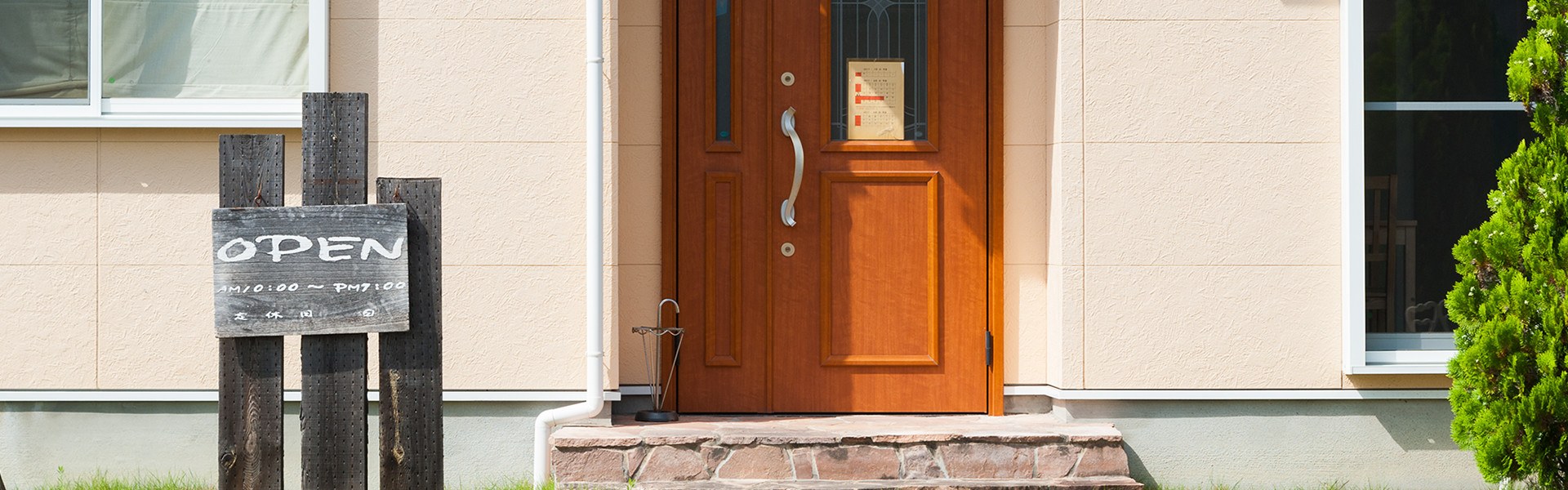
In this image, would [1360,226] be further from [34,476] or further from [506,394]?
[34,476]

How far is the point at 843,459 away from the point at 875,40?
1.83 meters

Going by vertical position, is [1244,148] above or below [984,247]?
above

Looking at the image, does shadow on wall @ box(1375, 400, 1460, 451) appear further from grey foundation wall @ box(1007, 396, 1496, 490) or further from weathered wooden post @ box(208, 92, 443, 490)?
weathered wooden post @ box(208, 92, 443, 490)

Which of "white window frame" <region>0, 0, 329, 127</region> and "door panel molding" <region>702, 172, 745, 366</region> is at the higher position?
"white window frame" <region>0, 0, 329, 127</region>

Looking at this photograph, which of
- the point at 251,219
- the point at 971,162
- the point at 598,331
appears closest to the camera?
the point at 251,219

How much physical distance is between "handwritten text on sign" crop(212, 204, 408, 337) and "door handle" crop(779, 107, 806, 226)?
196 cm

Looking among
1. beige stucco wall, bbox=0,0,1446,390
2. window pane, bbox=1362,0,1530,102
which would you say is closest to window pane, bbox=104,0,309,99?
beige stucco wall, bbox=0,0,1446,390

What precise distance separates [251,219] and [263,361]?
397 mm

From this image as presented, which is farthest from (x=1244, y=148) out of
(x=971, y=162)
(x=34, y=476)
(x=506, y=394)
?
(x=34, y=476)

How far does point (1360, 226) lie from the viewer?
172 inches

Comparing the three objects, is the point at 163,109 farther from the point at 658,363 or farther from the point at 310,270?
the point at 658,363

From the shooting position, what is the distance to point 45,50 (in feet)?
14.5

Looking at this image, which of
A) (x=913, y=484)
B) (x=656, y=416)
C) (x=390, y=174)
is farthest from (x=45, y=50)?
(x=913, y=484)

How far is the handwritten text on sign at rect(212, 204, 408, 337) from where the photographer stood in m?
2.98
